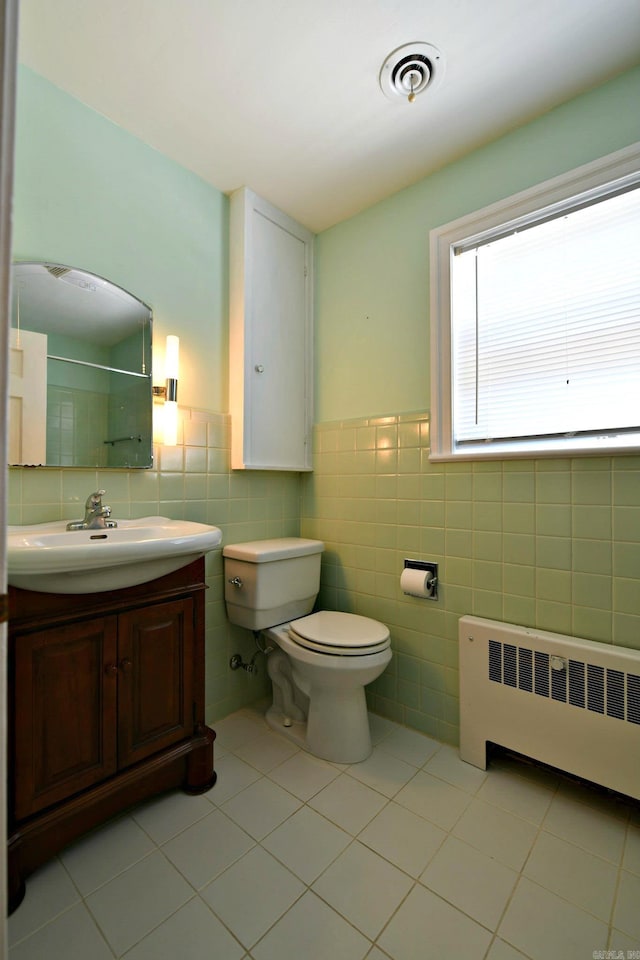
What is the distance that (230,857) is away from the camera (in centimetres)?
115

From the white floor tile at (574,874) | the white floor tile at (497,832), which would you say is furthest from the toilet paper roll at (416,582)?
the white floor tile at (574,874)

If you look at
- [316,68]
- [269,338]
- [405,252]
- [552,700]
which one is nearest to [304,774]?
[552,700]

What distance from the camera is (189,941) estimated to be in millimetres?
937

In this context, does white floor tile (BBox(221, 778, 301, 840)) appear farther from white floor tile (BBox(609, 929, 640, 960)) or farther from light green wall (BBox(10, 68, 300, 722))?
white floor tile (BBox(609, 929, 640, 960))

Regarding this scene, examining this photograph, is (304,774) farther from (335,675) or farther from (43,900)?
(43,900)

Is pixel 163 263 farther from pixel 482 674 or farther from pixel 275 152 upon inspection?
pixel 482 674

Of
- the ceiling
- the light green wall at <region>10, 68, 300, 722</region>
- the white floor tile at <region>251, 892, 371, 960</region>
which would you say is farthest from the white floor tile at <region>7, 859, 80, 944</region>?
the ceiling

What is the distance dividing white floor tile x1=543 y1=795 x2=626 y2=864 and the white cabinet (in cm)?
161

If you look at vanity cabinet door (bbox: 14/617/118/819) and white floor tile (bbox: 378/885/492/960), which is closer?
white floor tile (bbox: 378/885/492/960)

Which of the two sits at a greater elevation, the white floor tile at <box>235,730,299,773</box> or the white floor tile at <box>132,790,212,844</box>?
the white floor tile at <box>132,790,212,844</box>

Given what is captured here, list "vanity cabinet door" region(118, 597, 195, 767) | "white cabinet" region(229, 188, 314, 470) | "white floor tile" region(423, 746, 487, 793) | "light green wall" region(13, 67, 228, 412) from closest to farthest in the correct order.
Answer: "vanity cabinet door" region(118, 597, 195, 767), "light green wall" region(13, 67, 228, 412), "white floor tile" region(423, 746, 487, 793), "white cabinet" region(229, 188, 314, 470)

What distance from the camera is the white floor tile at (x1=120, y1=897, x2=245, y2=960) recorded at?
908 millimetres

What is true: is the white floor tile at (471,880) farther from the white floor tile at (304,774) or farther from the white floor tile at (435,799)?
the white floor tile at (304,774)

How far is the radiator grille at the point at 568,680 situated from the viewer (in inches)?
49.0
